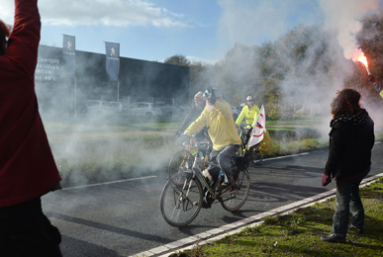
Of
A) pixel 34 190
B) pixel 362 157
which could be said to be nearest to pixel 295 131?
pixel 362 157

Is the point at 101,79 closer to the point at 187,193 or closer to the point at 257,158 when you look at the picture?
the point at 257,158

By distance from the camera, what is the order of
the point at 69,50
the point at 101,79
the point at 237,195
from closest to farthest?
the point at 237,195
the point at 69,50
the point at 101,79

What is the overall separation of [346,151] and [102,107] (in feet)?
37.1

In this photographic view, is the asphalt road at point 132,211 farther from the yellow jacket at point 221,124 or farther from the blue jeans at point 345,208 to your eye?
the blue jeans at point 345,208

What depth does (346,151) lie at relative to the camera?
4047 millimetres

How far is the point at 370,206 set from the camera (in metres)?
5.26

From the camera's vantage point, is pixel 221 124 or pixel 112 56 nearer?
pixel 221 124

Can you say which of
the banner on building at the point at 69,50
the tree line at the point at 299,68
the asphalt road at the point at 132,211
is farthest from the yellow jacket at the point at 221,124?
the banner on building at the point at 69,50

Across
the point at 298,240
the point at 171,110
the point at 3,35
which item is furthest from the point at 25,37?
the point at 171,110

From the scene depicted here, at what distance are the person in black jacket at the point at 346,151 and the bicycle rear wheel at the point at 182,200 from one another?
1.77 meters

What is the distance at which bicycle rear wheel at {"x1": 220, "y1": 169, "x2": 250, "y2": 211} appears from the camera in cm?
561

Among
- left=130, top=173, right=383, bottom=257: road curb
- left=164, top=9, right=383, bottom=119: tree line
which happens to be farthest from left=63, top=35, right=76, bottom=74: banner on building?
left=130, top=173, right=383, bottom=257: road curb

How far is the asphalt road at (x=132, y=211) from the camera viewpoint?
14.1 feet

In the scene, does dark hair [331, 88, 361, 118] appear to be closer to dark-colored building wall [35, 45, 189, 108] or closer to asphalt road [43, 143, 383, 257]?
asphalt road [43, 143, 383, 257]
